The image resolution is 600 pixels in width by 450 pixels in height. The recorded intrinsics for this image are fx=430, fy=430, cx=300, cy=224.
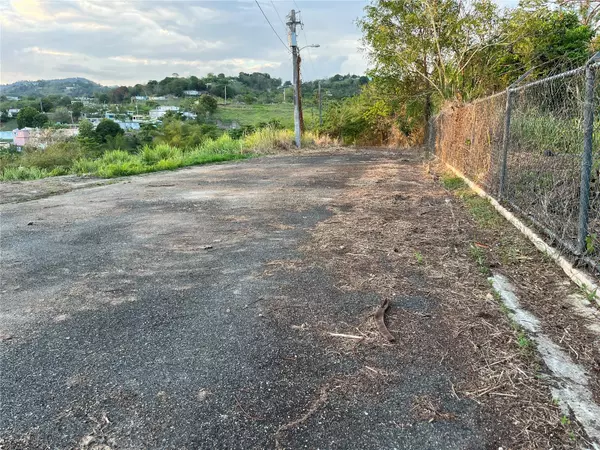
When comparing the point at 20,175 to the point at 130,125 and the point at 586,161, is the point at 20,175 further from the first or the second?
the point at 130,125

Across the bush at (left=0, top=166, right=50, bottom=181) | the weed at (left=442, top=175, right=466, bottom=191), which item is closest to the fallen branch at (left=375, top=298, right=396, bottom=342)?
A: the weed at (left=442, top=175, right=466, bottom=191)

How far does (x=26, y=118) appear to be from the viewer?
5303cm

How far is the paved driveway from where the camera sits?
1.74 m

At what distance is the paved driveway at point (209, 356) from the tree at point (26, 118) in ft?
190

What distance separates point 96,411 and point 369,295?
1869 millimetres

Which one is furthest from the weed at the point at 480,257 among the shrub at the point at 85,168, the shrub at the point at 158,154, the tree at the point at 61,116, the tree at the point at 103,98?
the tree at the point at 103,98

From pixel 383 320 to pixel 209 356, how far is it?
1081 mm

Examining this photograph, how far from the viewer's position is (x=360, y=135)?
29109 mm

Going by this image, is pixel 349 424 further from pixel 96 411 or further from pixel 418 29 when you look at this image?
pixel 418 29

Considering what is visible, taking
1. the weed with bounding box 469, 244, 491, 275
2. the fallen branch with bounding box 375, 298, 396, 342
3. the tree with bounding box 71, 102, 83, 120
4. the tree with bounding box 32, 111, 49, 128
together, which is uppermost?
the tree with bounding box 71, 102, 83, 120

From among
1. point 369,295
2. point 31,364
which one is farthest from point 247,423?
point 369,295

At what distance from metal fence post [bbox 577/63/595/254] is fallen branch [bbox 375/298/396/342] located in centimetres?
171

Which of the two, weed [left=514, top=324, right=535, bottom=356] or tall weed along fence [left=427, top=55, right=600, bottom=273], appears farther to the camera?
tall weed along fence [left=427, top=55, right=600, bottom=273]

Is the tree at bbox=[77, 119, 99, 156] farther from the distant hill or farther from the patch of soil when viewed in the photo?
the distant hill
